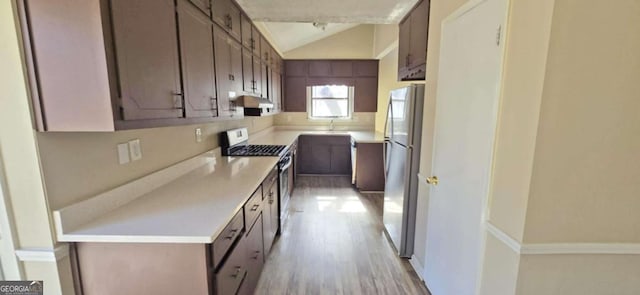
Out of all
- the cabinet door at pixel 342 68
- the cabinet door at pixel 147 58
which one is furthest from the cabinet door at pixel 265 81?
the cabinet door at pixel 147 58

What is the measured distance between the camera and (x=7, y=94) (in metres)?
1.00

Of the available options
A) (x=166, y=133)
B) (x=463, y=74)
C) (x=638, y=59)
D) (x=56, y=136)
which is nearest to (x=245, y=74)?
(x=166, y=133)

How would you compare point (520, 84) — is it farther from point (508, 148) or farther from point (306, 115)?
point (306, 115)

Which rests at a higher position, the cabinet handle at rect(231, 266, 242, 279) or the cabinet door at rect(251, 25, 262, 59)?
the cabinet door at rect(251, 25, 262, 59)

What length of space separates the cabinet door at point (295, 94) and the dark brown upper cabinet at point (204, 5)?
11.6 ft

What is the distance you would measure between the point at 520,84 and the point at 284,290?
6.55 feet

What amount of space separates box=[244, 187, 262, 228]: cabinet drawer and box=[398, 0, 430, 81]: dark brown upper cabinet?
1693 mm

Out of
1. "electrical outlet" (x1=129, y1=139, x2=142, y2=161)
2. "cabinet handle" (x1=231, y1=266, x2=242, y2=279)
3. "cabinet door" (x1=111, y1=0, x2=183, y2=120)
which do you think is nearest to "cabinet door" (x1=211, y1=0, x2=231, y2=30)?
"cabinet door" (x1=111, y1=0, x2=183, y2=120)

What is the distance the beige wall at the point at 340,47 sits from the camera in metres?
5.34

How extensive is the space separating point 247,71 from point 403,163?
1794mm

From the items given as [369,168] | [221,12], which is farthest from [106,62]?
[369,168]

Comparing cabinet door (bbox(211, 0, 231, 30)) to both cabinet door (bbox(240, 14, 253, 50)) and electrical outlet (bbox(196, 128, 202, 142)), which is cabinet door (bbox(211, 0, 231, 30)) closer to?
cabinet door (bbox(240, 14, 253, 50))

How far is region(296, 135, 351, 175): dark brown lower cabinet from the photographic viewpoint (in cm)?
519

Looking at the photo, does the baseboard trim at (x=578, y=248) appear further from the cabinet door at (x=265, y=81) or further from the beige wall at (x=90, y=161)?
the cabinet door at (x=265, y=81)
